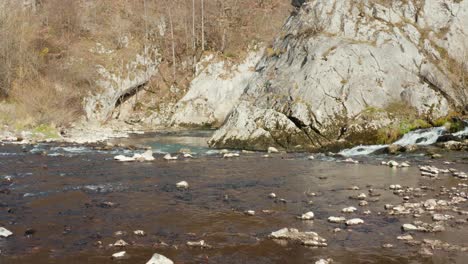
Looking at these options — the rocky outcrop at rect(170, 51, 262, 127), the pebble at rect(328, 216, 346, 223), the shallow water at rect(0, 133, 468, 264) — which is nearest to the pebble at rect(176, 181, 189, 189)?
the shallow water at rect(0, 133, 468, 264)

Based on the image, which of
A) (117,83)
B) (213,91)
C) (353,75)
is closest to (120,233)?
(353,75)

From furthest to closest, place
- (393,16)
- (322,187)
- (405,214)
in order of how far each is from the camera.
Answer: (393,16)
(322,187)
(405,214)

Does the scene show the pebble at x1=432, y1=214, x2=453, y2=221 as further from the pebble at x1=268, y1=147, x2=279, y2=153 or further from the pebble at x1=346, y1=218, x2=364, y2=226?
the pebble at x1=268, y1=147, x2=279, y2=153

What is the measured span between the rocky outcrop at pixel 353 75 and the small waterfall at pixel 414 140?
221 cm

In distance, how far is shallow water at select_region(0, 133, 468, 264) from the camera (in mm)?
8961

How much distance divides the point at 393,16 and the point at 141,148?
1023 inches

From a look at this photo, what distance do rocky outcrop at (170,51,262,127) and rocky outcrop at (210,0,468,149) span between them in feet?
43.8

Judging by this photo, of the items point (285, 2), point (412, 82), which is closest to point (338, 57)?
point (412, 82)

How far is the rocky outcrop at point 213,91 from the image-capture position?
53031 millimetres

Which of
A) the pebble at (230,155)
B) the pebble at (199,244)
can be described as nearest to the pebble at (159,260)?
the pebble at (199,244)

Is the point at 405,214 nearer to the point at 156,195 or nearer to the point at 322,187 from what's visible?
the point at 322,187

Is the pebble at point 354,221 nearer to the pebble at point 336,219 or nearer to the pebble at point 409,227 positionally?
the pebble at point 336,219

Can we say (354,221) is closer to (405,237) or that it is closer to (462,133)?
(405,237)

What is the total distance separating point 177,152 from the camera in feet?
92.8
